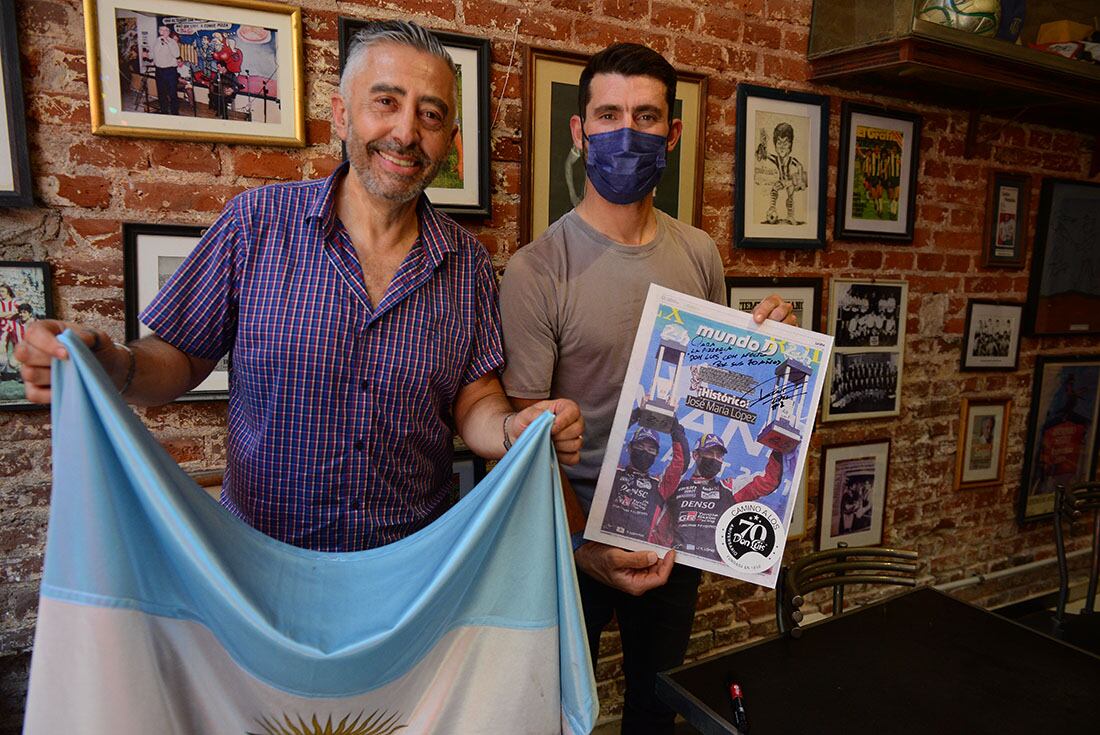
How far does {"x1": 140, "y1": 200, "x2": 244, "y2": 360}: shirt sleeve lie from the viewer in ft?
4.08

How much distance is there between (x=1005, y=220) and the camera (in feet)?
10.0

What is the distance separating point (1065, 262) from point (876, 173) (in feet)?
4.36

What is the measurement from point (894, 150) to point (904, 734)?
2225 mm

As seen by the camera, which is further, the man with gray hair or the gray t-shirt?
the gray t-shirt

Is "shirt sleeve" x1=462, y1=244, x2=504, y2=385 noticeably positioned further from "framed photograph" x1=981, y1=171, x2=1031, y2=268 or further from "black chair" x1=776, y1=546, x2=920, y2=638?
"framed photograph" x1=981, y1=171, x2=1031, y2=268

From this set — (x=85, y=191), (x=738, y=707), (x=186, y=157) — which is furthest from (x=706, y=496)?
(x=85, y=191)

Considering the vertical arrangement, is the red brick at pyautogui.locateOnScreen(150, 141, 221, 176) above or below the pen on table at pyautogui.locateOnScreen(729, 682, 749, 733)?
above

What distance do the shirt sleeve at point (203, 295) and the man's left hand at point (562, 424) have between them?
0.58 meters

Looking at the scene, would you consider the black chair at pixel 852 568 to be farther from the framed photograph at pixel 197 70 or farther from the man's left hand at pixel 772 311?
the framed photograph at pixel 197 70

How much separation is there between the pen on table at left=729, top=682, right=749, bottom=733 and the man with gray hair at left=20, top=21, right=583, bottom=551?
0.51 metres

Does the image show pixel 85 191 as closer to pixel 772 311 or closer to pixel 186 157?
pixel 186 157

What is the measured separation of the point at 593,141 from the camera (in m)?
1.55

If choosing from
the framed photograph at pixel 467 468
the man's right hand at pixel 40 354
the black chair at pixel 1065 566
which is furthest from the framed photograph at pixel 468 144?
the black chair at pixel 1065 566

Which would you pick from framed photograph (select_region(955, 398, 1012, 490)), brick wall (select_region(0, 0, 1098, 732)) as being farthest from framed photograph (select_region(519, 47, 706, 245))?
framed photograph (select_region(955, 398, 1012, 490))
